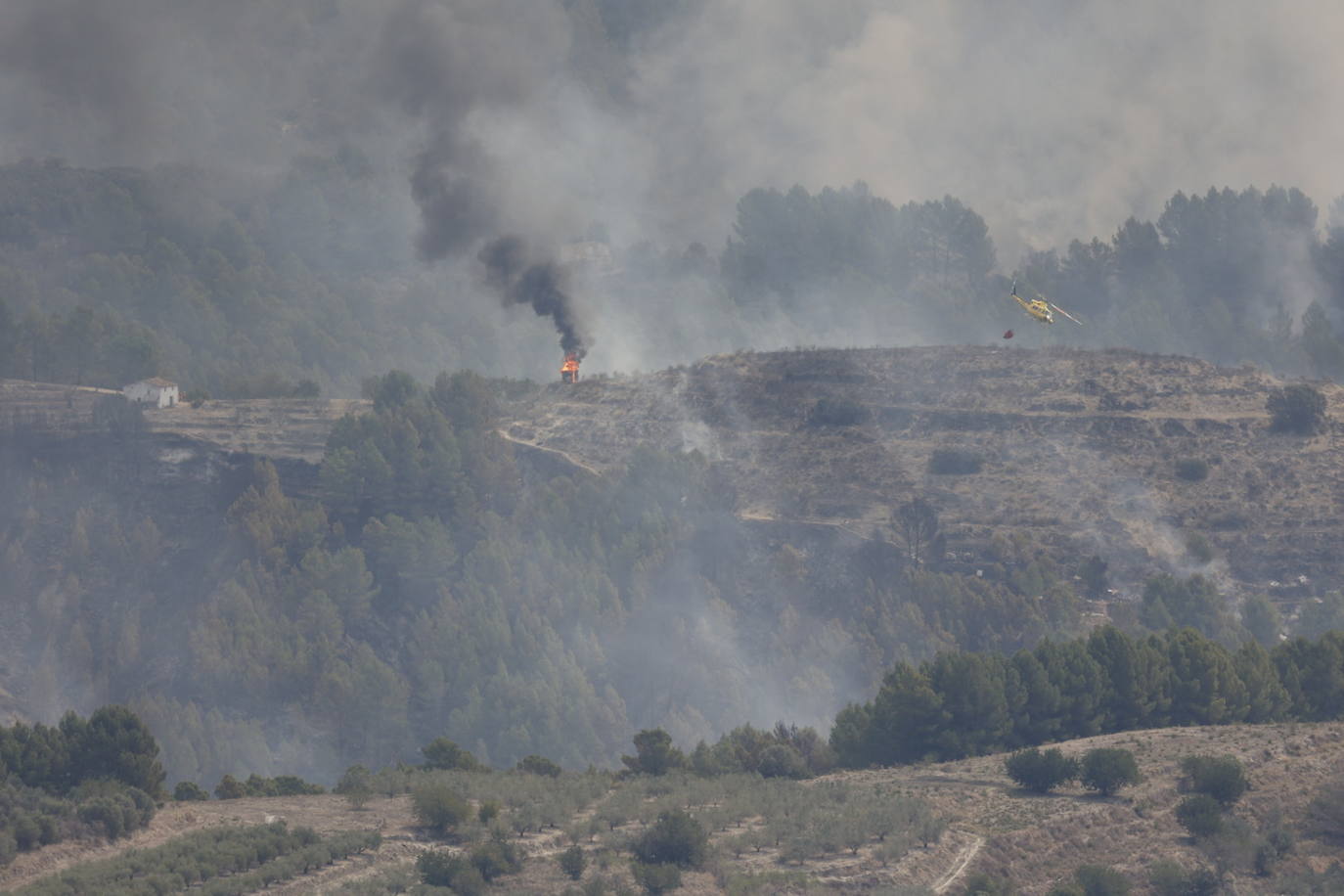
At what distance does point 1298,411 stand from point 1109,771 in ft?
267

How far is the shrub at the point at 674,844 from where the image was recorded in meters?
68.6

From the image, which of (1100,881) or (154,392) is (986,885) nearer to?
(1100,881)

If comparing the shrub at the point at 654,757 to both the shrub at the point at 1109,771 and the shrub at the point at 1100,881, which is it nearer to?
the shrub at the point at 1109,771

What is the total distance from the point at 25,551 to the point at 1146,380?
261ft

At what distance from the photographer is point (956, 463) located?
154 m

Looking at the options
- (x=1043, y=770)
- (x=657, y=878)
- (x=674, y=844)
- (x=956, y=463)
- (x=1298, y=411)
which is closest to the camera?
(x=657, y=878)

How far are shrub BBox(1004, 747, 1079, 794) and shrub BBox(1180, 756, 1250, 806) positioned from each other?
4086mm

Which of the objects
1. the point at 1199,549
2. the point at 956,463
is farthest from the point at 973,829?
the point at 956,463

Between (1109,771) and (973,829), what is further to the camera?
(1109,771)

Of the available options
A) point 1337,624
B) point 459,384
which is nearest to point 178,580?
point 459,384

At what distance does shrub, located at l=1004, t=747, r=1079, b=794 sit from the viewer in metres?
79.4

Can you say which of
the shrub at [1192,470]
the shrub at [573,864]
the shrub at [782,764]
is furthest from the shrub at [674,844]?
the shrub at [1192,470]

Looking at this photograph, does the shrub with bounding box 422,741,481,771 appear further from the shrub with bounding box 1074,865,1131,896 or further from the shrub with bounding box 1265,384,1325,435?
the shrub with bounding box 1265,384,1325,435

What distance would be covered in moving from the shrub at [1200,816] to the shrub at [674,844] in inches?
672
